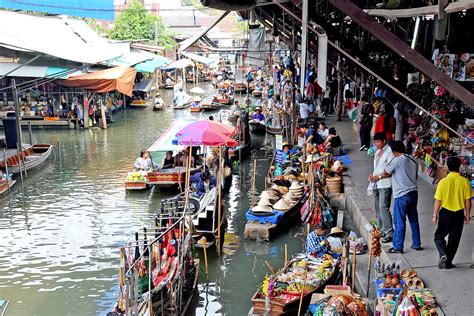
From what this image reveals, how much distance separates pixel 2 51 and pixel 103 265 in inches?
379

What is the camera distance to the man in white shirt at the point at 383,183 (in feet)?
25.9

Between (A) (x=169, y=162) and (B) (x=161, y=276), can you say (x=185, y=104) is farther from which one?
(B) (x=161, y=276)

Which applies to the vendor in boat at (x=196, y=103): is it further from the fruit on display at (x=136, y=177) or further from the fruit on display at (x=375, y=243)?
the fruit on display at (x=375, y=243)

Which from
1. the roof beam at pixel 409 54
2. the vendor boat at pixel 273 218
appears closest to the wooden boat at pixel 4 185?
the vendor boat at pixel 273 218

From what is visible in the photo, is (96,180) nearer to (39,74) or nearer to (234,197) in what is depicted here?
(234,197)

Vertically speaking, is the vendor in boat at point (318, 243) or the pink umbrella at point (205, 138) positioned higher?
the pink umbrella at point (205, 138)

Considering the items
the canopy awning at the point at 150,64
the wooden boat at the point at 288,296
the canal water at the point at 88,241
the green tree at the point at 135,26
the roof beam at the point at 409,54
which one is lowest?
the canal water at the point at 88,241

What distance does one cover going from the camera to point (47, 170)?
61.4 feet

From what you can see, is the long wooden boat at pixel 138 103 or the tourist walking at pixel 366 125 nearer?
the tourist walking at pixel 366 125

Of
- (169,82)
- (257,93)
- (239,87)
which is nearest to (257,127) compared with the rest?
(257,93)

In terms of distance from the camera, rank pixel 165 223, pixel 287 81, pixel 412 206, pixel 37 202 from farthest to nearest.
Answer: pixel 287 81 < pixel 37 202 < pixel 165 223 < pixel 412 206

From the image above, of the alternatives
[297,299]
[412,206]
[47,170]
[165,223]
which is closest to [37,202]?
[47,170]

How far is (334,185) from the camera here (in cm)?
1243

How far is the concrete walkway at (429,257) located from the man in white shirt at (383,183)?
1.06ft
